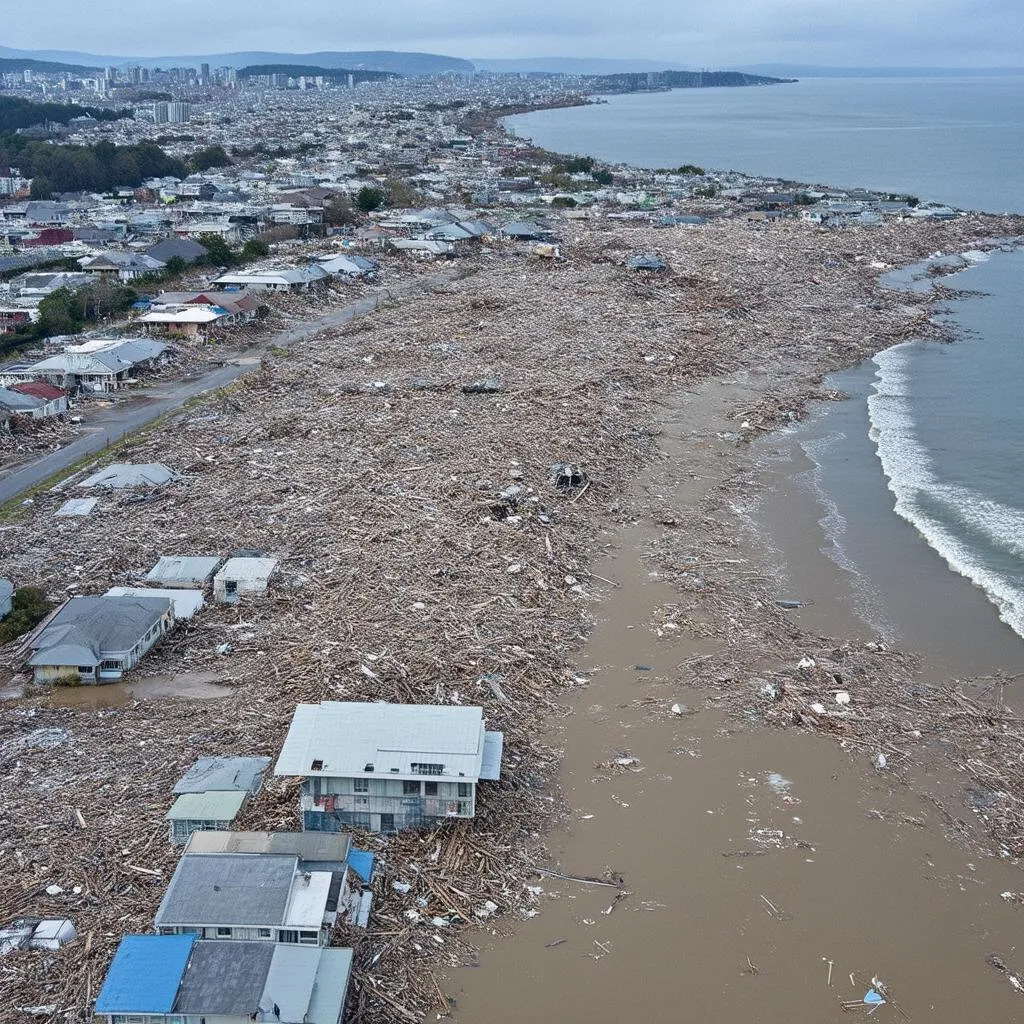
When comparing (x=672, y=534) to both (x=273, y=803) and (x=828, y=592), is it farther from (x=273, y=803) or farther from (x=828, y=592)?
(x=273, y=803)

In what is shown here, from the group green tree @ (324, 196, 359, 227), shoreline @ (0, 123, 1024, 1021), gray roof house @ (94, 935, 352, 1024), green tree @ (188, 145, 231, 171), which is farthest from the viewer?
green tree @ (188, 145, 231, 171)

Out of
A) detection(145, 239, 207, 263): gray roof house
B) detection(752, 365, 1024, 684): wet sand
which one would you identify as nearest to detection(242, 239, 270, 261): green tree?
detection(145, 239, 207, 263): gray roof house

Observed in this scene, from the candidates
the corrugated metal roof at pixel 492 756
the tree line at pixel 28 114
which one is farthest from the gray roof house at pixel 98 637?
the tree line at pixel 28 114

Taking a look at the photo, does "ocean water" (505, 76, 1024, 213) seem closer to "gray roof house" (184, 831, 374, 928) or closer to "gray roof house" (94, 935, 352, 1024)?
"gray roof house" (184, 831, 374, 928)

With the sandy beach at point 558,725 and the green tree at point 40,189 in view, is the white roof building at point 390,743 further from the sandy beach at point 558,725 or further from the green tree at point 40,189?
the green tree at point 40,189

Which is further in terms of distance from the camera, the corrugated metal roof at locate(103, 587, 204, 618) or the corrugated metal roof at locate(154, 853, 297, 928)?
the corrugated metal roof at locate(103, 587, 204, 618)

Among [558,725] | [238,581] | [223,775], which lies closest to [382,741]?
[223,775]
